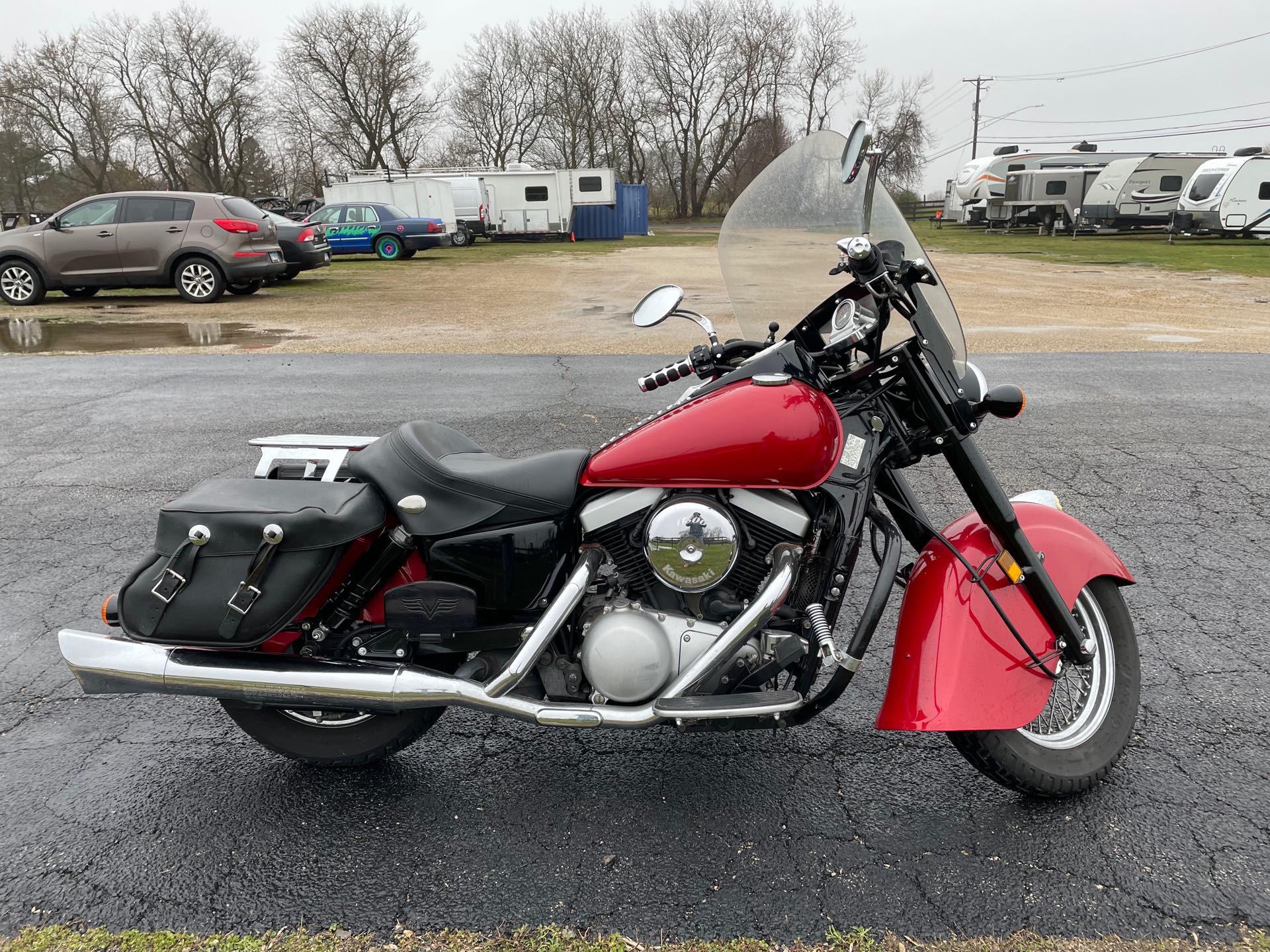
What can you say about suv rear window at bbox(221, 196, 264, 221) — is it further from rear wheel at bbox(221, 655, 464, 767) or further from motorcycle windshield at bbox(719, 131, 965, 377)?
motorcycle windshield at bbox(719, 131, 965, 377)

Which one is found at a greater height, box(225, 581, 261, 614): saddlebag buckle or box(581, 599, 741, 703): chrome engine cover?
box(225, 581, 261, 614): saddlebag buckle

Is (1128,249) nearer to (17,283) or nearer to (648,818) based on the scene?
(17,283)

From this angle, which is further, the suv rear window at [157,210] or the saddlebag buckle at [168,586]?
the suv rear window at [157,210]

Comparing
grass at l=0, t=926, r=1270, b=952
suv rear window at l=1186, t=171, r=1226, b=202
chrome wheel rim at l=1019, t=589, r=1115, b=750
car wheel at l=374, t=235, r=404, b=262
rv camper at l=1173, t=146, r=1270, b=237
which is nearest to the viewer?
grass at l=0, t=926, r=1270, b=952

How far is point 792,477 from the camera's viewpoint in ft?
7.28

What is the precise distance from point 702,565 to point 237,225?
1479cm

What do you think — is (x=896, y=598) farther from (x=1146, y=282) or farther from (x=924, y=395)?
(x=1146, y=282)

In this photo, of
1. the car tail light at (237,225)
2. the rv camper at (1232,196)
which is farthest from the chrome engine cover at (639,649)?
the rv camper at (1232,196)

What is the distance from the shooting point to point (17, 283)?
48.6ft

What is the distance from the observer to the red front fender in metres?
2.31

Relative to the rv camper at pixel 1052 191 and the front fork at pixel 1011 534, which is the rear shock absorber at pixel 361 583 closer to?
the front fork at pixel 1011 534

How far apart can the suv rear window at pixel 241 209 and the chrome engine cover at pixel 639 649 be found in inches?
582

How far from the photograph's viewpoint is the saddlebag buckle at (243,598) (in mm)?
2324

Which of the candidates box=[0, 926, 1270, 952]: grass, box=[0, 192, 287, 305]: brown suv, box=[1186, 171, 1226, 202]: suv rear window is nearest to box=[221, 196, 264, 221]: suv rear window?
box=[0, 192, 287, 305]: brown suv
